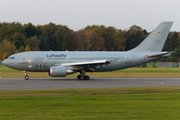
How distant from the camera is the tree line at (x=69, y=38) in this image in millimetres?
93812

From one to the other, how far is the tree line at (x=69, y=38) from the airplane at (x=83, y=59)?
60.5 metres

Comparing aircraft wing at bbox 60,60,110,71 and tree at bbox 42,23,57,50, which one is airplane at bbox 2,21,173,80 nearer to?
aircraft wing at bbox 60,60,110,71

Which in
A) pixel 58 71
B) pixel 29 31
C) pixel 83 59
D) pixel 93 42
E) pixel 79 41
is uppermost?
pixel 29 31

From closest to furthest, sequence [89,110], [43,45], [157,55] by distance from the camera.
Answer: [89,110]
[157,55]
[43,45]

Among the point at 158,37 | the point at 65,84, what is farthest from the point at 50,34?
the point at 65,84

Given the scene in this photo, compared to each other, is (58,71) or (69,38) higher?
Result: (69,38)

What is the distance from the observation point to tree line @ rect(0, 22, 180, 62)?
308ft

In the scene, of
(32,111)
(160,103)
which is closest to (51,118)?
(32,111)

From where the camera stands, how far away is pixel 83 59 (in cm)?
2941

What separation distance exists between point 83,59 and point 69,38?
7531 centimetres

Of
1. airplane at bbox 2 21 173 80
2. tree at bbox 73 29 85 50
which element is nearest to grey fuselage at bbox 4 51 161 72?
airplane at bbox 2 21 173 80

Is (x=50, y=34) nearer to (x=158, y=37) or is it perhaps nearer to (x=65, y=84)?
(x=158, y=37)

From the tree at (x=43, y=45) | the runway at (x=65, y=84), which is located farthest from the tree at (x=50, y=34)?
the runway at (x=65, y=84)

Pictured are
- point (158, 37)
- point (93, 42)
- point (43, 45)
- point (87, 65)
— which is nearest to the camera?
point (87, 65)
